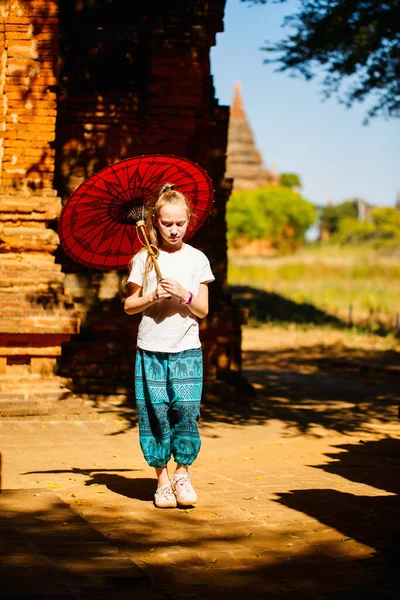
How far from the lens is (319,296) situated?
35531 millimetres

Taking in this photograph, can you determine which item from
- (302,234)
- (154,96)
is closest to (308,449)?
(154,96)

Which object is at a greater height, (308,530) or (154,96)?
(154,96)

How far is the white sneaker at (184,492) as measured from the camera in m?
5.54

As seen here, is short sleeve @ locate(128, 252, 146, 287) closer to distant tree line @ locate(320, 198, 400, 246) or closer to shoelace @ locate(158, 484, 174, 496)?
shoelace @ locate(158, 484, 174, 496)

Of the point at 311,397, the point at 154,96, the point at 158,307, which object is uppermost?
the point at 154,96

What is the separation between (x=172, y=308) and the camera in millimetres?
5582

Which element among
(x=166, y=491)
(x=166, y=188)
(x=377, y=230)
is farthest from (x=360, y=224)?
(x=166, y=491)

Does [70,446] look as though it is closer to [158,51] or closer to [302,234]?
[158,51]

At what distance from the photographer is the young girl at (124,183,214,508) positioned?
219 inches

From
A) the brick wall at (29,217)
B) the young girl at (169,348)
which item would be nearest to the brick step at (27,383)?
the brick wall at (29,217)

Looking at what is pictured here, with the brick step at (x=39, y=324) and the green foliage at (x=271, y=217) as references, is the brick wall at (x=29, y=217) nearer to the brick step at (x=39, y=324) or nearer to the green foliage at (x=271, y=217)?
the brick step at (x=39, y=324)

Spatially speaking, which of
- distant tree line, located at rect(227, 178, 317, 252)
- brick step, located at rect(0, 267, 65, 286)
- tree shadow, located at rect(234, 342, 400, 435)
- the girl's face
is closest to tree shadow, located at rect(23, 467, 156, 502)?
the girl's face

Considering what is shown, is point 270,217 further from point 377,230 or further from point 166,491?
point 166,491

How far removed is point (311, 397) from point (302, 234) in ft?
207
